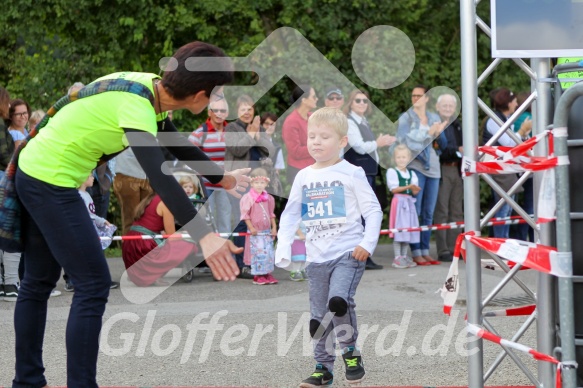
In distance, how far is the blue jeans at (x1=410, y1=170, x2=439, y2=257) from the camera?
11219 millimetres

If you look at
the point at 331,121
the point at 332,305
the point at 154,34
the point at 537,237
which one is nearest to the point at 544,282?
the point at 537,237

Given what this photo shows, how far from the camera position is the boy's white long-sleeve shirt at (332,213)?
5605 mm

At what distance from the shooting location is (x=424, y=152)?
1112cm

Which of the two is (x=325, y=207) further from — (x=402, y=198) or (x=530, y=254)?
(x=402, y=198)

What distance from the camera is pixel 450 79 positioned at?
15711 millimetres

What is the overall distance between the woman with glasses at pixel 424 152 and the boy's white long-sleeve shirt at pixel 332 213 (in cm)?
548

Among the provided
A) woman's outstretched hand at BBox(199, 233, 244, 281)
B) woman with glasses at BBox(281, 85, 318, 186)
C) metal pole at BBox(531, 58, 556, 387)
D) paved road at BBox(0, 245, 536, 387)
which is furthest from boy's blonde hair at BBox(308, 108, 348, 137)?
woman with glasses at BBox(281, 85, 318, 186)

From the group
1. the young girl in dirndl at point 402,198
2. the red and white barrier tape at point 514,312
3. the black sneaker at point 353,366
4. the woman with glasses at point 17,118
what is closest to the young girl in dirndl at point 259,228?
the young girl in dirndl at point 402,198

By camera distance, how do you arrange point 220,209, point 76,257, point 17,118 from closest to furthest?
point 76,257 < point 17,118 < point 220,209

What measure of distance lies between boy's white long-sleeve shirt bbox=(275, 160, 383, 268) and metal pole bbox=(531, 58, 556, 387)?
1.25m

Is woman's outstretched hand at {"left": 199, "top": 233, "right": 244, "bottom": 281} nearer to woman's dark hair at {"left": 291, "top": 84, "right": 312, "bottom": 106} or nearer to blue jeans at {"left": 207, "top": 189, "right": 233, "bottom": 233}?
blue jeans at {"left": 207, "top": 189, "right": 233, "bottom": 233}

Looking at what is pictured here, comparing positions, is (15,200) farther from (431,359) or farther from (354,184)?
(431,359)

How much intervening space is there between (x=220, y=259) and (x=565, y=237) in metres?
1.40

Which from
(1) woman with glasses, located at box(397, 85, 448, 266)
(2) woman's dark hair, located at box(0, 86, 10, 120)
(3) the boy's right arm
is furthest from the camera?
(1) woman with glasses, located at box(397, 85, 448, 266)
